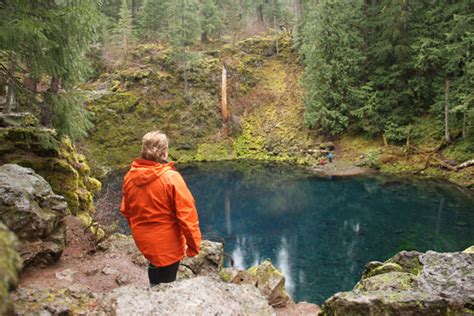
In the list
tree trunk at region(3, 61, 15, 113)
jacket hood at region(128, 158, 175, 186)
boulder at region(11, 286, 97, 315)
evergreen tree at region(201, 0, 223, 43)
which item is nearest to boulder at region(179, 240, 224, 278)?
jacket hood at region(128, 158, 175, 186)

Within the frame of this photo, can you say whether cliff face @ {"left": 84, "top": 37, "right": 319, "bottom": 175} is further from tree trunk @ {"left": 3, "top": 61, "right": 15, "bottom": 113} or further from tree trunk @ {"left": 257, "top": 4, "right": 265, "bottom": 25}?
tree trunk @ {"left": 3, "top": 61, "right": 15, "bottom": 113}

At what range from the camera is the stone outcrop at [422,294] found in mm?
3596

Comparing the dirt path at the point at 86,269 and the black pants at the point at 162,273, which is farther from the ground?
the black pants at the point at 162,273

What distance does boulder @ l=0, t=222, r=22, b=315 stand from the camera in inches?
51.3

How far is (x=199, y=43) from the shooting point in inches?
1417

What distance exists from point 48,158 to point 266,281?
6.04 m

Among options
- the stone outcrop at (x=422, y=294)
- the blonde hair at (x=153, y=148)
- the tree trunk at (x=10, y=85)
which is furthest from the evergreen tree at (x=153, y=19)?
the stone outcrop at (x=422, y=294)

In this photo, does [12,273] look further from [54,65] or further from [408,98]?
[408,98]

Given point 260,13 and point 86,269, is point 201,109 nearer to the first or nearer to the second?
point 260,13

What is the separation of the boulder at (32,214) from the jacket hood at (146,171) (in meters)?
2.93

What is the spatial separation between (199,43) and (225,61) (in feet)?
18.1

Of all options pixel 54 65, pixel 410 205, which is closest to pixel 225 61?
Result: pixel 410 205

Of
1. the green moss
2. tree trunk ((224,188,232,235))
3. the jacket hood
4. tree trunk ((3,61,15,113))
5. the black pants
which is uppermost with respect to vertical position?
tree trunk ((3,61,15,113))

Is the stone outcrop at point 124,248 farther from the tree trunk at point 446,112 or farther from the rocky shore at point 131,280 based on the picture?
the tree trunk at point 446,112
